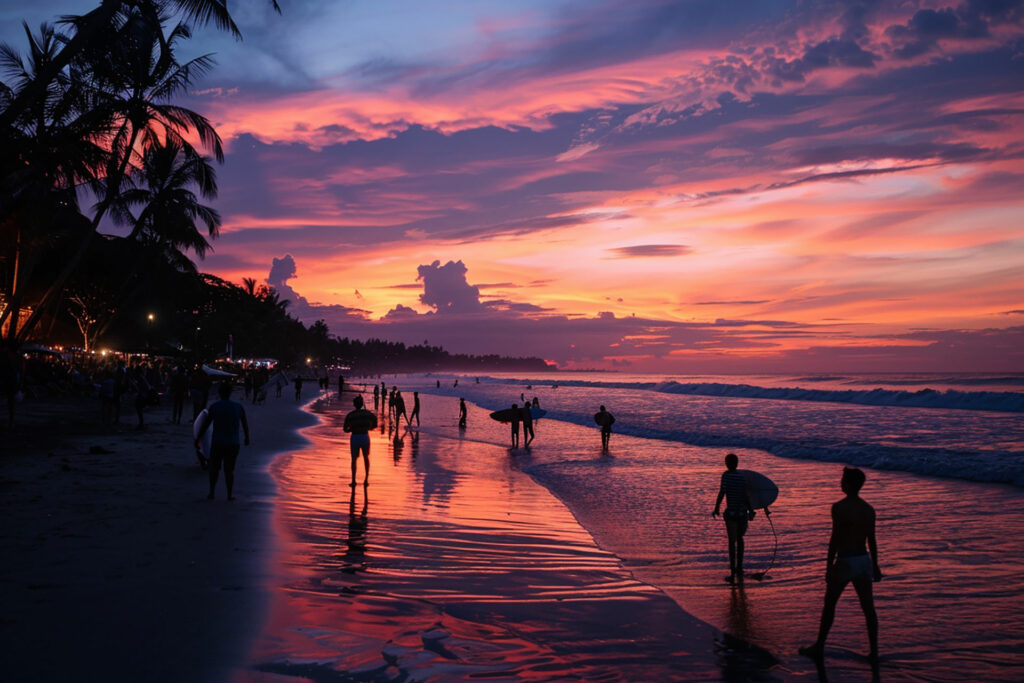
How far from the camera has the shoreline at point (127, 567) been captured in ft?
17.6

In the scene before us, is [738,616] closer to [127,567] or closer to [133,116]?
[127,567]

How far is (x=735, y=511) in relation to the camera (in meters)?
9.13

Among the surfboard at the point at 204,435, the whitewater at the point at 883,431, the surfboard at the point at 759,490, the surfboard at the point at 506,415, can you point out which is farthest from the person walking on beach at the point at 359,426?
the whitewater at the point at 883,431

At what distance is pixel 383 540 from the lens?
1004 cm

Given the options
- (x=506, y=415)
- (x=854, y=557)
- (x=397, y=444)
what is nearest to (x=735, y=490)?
(x=854, y=557)

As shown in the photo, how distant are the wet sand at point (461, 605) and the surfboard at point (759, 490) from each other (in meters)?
1.91

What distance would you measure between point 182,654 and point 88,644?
79 centimetres

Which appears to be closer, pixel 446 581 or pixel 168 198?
pixel 446 581

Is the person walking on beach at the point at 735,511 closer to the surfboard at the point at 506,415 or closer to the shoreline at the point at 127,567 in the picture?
the shoreline at the point at 127,567

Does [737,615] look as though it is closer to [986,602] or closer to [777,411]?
[986,602]

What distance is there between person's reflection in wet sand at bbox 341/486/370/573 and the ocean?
185 mm

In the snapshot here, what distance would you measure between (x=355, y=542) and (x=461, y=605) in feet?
9.57

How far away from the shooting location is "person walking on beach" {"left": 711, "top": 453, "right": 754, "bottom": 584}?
9.10 m

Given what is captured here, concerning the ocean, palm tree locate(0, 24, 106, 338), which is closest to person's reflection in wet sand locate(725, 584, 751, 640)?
the ocean
